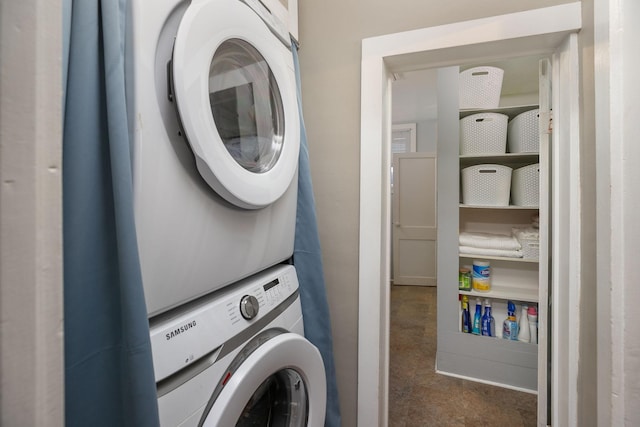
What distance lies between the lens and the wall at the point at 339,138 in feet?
3.73

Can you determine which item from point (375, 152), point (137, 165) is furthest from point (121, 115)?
point (375, 152)

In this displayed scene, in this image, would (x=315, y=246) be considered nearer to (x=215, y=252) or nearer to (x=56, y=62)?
(x=215, y=252)

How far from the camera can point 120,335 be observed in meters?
0.46

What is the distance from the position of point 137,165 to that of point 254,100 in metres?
0.42

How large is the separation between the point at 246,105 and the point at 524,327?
2.15 meters

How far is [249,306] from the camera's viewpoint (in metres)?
0.71

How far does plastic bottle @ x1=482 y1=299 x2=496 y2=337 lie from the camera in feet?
6.53

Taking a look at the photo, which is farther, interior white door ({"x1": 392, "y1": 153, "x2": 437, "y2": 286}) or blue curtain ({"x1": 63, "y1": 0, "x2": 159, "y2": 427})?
interior white door ({"x1": 392, "y1": 153, "x2": 437, "y2": 286})

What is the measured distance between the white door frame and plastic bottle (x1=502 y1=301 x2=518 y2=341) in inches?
47.2

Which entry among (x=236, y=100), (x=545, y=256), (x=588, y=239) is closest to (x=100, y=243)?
(x=236, y=100)

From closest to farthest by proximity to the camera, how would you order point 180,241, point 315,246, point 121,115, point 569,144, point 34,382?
point 34,382
point 121,115
point 180,241
point 569,144
point 315,246

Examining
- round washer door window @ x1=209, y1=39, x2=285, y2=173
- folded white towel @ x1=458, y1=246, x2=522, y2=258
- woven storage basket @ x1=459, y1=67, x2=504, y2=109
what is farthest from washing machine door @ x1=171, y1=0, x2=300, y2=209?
folded white towel @ x1=458, y1=246, x2=522, y2=258

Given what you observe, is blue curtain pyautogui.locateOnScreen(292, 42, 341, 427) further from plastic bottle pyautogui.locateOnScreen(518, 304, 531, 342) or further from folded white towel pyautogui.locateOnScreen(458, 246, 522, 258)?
plastic bottle pyautogui.locateOnScreen(518, 304, 531, 342)

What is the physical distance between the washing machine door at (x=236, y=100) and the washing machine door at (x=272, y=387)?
0.33 metres
